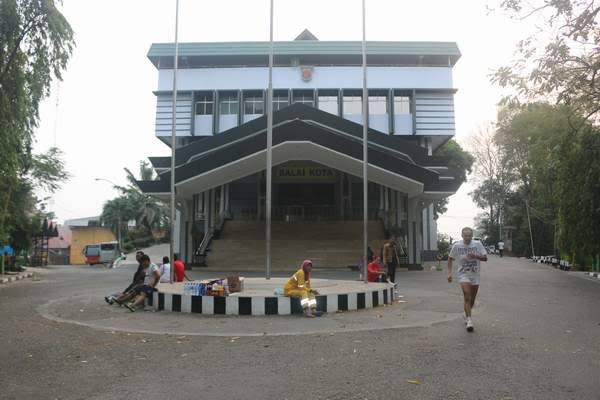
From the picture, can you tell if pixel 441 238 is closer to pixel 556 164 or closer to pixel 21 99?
pixel 556 164

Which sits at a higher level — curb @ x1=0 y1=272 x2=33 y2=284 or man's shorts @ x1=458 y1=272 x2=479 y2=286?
man's shorts @ x1=458 y1=272 x2=479 y2=286

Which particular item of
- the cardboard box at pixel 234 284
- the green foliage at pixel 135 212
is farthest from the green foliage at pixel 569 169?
the green foliage at pixel 135 212

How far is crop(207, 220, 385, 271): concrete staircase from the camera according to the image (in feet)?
78.1

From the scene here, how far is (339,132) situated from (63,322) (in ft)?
64.0

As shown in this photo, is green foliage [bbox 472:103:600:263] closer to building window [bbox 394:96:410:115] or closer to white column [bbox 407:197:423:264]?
white column [bbox 407:197:423:264]

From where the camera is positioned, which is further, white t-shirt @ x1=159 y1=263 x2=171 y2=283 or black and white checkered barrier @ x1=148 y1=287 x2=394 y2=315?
white t-shirt @ x1=159 y1=263 x2=171 y2=283

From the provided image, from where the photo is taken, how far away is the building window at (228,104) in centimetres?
3972

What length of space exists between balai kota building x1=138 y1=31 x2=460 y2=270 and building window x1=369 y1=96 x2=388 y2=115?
0.11m

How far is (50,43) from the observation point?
50.1 ft

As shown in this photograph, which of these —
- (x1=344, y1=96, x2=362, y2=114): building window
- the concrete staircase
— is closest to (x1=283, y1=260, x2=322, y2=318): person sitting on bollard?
Answer: the concrete staircase

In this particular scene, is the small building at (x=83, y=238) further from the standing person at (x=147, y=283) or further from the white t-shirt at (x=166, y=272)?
the standing person at (x=147, y=283)

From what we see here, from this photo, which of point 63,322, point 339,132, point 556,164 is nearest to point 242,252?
point 339,132

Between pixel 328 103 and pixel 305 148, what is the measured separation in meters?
16.9

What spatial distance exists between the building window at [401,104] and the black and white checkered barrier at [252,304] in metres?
31.0
